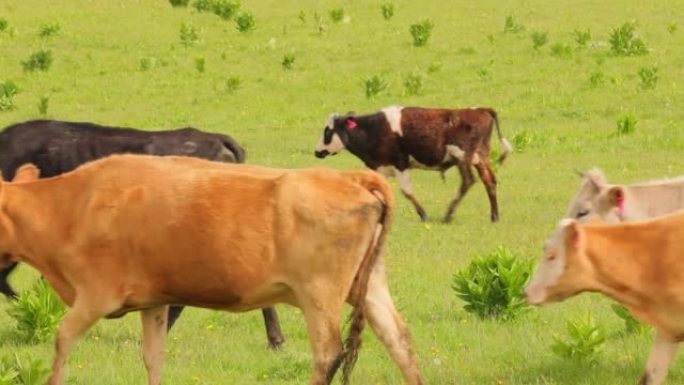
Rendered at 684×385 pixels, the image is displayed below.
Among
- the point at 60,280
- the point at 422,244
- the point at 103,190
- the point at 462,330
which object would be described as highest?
the point at 103,190

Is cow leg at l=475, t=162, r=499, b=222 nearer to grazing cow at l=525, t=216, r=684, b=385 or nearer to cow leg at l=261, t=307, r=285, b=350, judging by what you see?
cow leg at l=261, t=307, r=285, b=350

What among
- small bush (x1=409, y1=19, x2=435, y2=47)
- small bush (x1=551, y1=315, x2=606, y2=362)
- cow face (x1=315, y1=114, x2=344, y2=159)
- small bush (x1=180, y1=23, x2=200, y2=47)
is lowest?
small bush (x1=180, y1=23, x2=200, y2=47)

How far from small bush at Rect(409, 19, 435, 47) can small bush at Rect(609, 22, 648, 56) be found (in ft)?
13.1

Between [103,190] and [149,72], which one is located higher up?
[103,190]

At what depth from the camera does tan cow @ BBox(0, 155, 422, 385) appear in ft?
28.4

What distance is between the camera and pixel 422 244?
52.6ft

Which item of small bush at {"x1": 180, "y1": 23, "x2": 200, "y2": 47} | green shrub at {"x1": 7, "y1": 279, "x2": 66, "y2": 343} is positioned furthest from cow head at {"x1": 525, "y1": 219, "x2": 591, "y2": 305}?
small bush at {"x1": 180, "y1": 23, "x2": 200, "y2": 47}

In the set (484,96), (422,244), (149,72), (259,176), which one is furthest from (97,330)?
(149,72)

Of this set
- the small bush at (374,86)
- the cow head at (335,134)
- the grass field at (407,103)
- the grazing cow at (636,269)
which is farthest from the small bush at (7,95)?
the grazing cow at (636,269)

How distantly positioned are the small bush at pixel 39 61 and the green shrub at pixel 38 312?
18.8 m

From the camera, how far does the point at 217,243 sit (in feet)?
28.7

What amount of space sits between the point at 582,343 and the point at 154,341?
2951 mm

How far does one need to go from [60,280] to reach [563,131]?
1577cm

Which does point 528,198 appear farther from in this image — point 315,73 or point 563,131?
point 315,73
